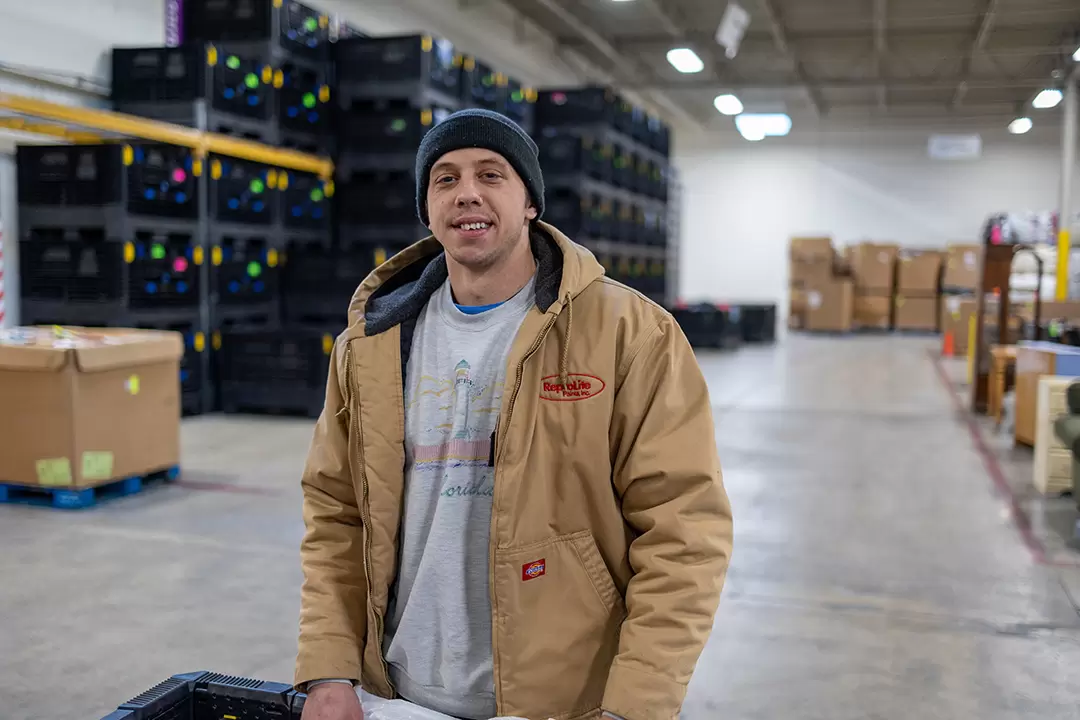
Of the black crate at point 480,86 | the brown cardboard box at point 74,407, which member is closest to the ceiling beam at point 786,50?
the black crate at point 480,86

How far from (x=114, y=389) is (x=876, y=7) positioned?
1278 centimetres

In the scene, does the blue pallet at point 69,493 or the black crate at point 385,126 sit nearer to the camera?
the blue pallet at point 69,493

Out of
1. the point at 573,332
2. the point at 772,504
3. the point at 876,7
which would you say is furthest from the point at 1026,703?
the point at 876,7

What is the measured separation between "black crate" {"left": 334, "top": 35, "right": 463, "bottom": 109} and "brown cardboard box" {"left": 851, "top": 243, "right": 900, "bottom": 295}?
13.6 meters

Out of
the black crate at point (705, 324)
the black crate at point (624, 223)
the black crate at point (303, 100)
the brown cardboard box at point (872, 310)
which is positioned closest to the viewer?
the black crate at point (303, 100)

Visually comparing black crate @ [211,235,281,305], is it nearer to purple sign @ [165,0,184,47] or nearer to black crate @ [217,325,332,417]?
black crate @ [217,325,332,417]

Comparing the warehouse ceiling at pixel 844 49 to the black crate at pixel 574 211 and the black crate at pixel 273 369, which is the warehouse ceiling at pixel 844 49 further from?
the black crate at pixel 273 369

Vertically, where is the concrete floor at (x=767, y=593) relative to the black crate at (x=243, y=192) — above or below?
below

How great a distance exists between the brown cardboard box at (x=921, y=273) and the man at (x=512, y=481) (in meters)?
20.2

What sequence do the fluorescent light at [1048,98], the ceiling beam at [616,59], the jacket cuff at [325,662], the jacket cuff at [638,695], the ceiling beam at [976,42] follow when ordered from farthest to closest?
the fluorescent light at [1048,98] → the ceiling beam at [616,59] → the ceiling beam at [976,42] → the jacket cuff at [325,662] → the jacket cuff at [638,695]

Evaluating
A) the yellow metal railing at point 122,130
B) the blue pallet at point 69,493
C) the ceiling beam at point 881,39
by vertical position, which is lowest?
the blue pallet at point 69,493

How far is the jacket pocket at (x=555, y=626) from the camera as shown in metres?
1.62

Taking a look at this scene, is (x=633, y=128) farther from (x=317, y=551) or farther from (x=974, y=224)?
(x=974, y=224)

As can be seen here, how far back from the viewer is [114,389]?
5.15 metres
